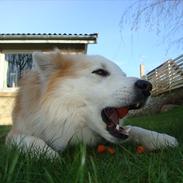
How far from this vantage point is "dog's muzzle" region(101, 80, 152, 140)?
321cm

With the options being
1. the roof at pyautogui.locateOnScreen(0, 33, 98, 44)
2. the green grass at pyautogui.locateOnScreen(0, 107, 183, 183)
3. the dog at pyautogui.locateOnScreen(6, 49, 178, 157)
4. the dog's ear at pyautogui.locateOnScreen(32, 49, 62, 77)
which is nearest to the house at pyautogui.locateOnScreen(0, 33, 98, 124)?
the roof at pyautogui.locateOnScreen(0, 33, 98, 44)

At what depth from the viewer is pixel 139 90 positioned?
3248 mm

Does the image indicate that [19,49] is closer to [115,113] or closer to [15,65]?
[15,65]

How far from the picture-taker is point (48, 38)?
1513 centimetres

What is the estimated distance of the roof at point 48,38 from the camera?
14867mm

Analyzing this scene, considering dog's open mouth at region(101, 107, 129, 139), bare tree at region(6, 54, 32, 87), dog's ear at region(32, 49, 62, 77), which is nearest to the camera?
dog's open mouth at region(101, 107, 129, 139)

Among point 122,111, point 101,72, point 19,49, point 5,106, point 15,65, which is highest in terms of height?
point 19,49

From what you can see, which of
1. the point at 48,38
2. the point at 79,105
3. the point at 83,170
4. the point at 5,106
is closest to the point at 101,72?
the point at 79,105

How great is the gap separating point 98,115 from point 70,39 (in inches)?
471

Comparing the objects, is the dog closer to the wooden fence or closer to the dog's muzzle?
the dog's muzzle

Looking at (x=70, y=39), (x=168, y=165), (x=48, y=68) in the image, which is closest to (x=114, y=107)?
(x=48, y=68)

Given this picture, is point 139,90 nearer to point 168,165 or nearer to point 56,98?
point 56,98

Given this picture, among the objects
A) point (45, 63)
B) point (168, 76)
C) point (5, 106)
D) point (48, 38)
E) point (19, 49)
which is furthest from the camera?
point (168, 76)

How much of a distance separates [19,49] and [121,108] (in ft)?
42.3
